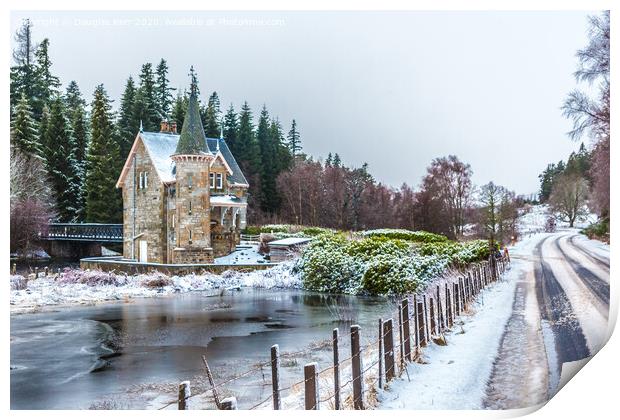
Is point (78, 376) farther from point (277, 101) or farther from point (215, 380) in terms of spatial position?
point (277, 101)

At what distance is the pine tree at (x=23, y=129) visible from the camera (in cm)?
483

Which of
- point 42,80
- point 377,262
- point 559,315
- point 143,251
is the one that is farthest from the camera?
point 377,262

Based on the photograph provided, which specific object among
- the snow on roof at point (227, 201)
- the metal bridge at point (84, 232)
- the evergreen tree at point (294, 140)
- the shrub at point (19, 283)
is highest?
the evergreen tree at point (294, 140)

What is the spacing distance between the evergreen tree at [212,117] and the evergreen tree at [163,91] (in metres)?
0.36

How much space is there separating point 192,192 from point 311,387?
14.2ft

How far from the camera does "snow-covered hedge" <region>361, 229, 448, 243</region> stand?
17.8 ft

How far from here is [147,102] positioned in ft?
18.3

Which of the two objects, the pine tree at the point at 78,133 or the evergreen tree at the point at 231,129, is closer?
the pine tree at the point at 78,133

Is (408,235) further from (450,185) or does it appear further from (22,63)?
(22,63)

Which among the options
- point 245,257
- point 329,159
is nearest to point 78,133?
point 245,257

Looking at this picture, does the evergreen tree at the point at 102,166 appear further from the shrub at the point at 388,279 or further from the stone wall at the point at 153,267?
the shrub at the point at 388,279

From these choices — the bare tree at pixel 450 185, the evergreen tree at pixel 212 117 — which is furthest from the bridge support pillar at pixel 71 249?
the bare tree at pixel 450 185

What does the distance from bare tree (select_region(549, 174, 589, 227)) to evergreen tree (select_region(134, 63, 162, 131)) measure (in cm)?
363

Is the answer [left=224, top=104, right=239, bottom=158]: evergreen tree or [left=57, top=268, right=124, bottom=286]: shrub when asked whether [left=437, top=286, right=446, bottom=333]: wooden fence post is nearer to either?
[left=224, top=104, right=239, bottom=158]: evergreen tree
